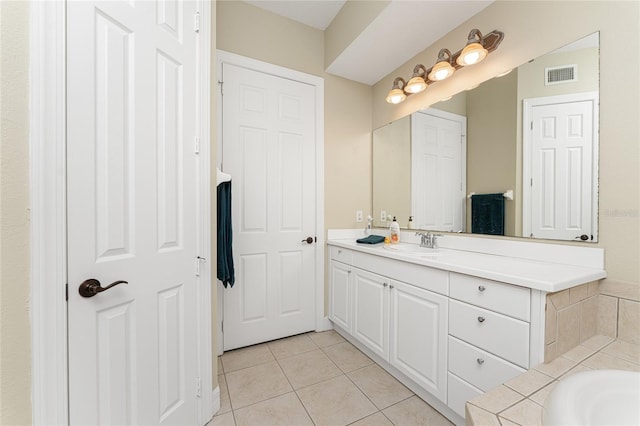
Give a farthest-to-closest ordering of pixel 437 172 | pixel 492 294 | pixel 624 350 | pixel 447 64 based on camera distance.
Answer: pixel 437 172, pixel 447 64, pixel 492 294, pixel 624 350

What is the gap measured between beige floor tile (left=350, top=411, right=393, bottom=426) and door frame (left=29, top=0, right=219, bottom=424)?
4.25 ft

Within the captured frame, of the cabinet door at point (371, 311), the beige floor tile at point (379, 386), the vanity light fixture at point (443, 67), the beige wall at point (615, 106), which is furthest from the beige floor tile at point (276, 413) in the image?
the vanity light fixture at point (443, 67)

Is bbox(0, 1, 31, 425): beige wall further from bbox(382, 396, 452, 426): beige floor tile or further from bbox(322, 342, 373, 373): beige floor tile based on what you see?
bbox(322, 342, 373, 373): beige floor tile

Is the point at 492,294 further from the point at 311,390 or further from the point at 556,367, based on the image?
the point at 311,390

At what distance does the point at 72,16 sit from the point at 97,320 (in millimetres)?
1051

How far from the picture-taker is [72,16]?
85cm

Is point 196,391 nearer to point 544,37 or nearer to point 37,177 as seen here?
point 37,177

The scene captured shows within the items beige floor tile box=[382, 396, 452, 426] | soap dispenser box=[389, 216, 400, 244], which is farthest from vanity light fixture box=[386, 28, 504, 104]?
beige floor tile box=[382, 396, 452, 426]

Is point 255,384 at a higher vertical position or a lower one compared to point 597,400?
lower

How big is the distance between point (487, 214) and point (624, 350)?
878 millimetres

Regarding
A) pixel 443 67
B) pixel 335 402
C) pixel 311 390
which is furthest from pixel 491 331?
pixel 443 67

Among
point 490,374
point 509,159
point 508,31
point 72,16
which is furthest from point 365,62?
point 490,374

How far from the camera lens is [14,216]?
72cm

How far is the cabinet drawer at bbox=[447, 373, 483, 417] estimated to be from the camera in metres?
1.24
